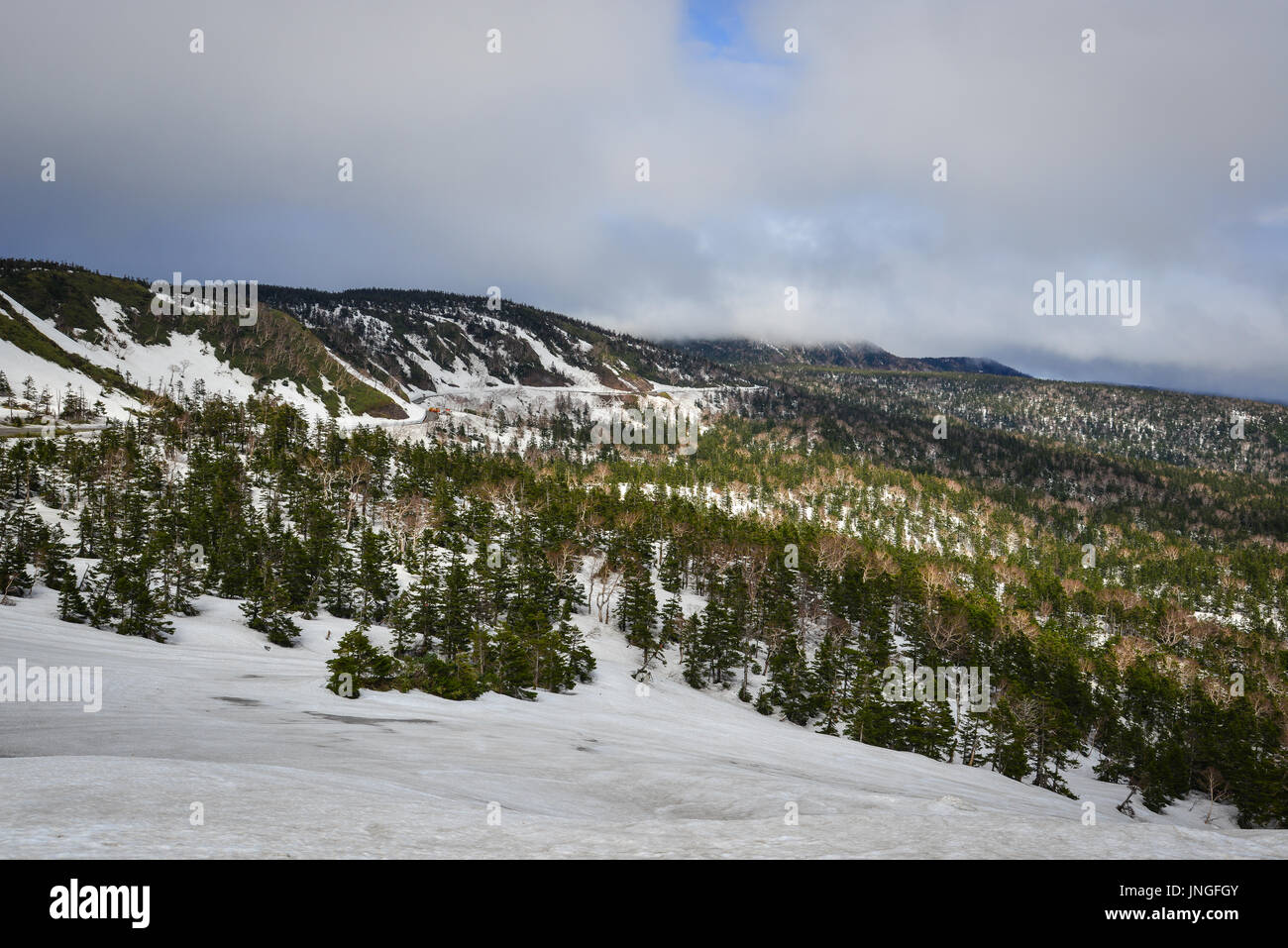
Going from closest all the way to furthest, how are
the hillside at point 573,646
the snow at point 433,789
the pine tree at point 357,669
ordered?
the snow at point 433,789, the hillside at point 573,646, the pine tree at point 357,669

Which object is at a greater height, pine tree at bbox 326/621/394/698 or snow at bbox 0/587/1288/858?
snow at bbox 0/587/1288/858

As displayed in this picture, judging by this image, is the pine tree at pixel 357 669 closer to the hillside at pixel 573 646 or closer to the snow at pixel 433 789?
the hillside at pixel 573 646

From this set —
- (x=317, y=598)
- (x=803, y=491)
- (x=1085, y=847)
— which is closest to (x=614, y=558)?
(x=317, y=598)

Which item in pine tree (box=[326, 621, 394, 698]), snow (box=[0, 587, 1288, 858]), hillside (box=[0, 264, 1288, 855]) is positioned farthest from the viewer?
pine tree (box=[326, 621, 394, 698])

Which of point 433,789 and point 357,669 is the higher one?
point 433,789

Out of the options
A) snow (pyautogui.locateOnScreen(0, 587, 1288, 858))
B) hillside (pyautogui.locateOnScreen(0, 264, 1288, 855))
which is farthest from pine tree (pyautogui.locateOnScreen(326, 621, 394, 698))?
snow (pyautogui.locateOnScreen(0, 587, 1288, 858))

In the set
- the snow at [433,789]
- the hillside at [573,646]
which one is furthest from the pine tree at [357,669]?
the snow at [433,789]

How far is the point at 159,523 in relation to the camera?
63844mm

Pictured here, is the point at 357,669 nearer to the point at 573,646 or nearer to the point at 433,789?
the point at 433,789

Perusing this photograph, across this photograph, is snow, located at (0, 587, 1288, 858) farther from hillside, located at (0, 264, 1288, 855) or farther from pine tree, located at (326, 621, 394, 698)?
pine tree, located at (326, 621, 394, 698)

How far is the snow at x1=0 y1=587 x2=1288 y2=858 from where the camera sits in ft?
18.4

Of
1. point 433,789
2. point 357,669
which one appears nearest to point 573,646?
point 357,669

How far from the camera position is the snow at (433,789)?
18.4 ft

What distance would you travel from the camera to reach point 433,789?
935 centimetres
